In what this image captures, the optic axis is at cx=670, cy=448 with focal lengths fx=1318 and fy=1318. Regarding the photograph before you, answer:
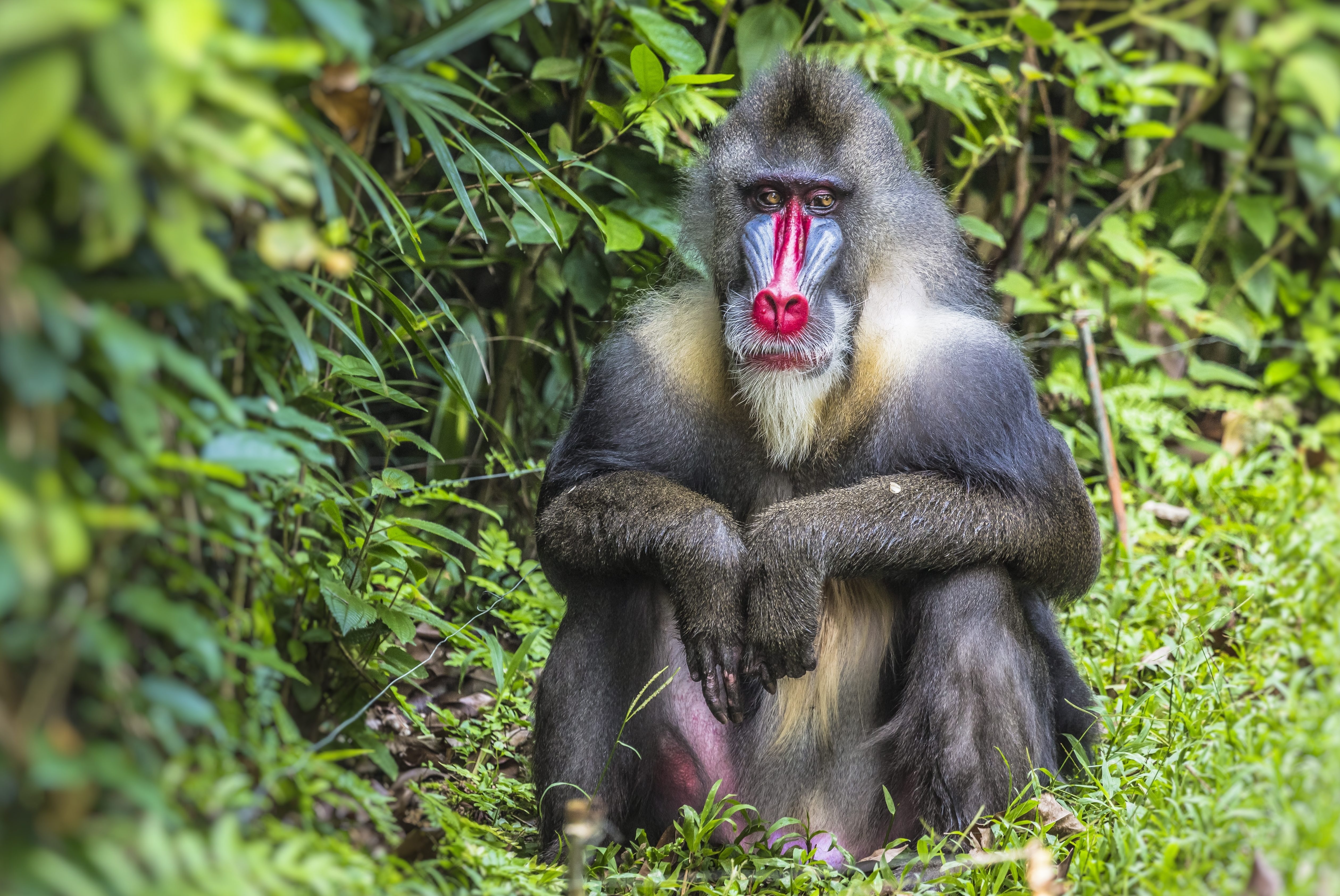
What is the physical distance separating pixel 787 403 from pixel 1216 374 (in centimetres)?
337

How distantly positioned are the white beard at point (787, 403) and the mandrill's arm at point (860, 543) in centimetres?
19

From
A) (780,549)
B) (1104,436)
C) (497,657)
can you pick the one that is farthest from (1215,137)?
(497,657)

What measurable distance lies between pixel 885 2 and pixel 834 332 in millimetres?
2329

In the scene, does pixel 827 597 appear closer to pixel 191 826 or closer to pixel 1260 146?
pixel 191 826

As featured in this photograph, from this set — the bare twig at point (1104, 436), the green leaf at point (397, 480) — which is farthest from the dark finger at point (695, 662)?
the bare twig at point (1104, 436)

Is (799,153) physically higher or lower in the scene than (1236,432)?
higher

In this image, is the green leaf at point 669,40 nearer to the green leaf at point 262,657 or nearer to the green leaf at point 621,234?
the green leaf at point 621,234

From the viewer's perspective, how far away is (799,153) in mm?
3779

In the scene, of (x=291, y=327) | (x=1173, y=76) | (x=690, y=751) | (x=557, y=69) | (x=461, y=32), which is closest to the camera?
(x=291, y=327)

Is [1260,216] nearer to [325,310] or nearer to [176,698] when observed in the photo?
[325,310]

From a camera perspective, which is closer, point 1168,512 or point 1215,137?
point 1168,512

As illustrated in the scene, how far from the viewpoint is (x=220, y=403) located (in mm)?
2023

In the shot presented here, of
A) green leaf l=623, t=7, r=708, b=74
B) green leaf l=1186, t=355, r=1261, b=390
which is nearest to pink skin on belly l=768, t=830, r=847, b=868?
green leaf l=623, t=7, r=708, b=74

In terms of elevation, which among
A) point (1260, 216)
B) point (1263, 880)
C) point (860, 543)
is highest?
point (1260, 216)
